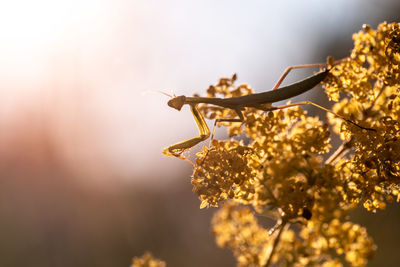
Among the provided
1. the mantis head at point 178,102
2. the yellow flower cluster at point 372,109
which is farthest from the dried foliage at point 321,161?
the mantis head at point 178,102

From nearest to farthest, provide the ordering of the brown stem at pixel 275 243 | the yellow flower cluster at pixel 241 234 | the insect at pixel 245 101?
the brown stem at pixel 275 243
the insect at pixel 245 101
the yellow flower cluster at pixel 241 234

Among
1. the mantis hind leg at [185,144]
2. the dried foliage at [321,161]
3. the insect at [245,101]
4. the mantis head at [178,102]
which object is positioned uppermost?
the mantis head at [178,102]

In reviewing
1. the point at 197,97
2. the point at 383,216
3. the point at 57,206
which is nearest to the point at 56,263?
the point at 57,206

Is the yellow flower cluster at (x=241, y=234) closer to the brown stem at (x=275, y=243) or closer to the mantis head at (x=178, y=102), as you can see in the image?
the brown stem at (x=275, y=243)

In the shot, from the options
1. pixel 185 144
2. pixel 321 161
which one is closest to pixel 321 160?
Result: pixel 321 161

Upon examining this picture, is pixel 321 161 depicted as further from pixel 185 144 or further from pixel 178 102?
pixel 178 102

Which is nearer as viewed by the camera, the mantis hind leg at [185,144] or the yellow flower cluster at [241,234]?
the mantis hind leg at [185,144]
